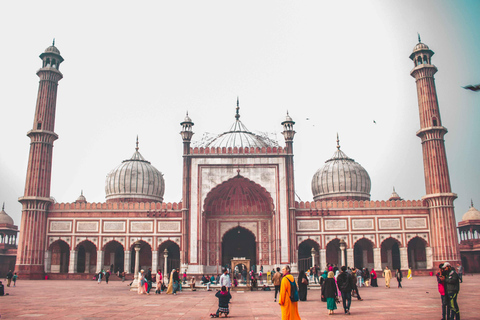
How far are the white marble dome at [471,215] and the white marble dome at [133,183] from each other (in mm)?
26191

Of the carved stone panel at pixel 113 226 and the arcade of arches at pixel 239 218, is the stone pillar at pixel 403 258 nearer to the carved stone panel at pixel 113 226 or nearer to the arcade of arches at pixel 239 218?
the arcade of arches at pixel 239 218

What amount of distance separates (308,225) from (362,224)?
350 centimetres

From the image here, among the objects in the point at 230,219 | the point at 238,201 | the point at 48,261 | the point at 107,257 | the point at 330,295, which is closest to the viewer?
the point at 330,295

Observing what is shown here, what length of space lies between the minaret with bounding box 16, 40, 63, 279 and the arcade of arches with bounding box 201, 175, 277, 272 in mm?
10195

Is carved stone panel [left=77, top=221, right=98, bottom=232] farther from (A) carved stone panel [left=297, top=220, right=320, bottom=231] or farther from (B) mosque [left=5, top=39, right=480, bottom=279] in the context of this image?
(A) carved stone panel [left=297, top=220, right=320, bottom=231]

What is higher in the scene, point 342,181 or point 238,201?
point 342,181

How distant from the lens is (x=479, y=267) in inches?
1387

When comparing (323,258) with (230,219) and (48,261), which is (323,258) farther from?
(48,261)

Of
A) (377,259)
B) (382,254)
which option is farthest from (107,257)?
(382,254)

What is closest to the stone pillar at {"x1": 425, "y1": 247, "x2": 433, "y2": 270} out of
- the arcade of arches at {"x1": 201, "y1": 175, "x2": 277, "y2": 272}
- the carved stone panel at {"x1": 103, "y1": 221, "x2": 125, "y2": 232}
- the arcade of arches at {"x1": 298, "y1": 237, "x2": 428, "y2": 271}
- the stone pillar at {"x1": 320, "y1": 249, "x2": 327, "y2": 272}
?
the arcade of arches at {"x1": 298, "y1": 237, "x2": 428, "y2": 271}

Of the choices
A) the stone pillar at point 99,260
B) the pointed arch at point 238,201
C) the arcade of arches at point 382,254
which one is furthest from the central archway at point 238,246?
the stone pillar at point 99,260

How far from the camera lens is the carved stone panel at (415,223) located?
96.3ft

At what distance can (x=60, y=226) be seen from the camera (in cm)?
2908

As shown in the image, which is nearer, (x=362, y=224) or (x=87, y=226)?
(x=87, y=226)
